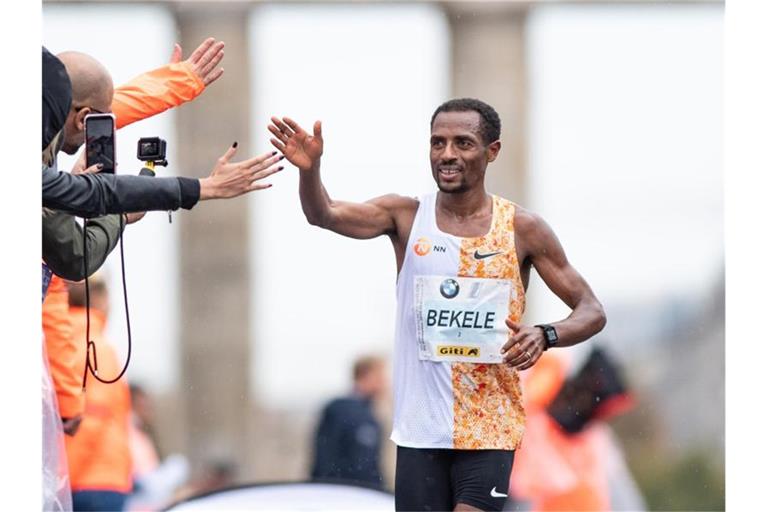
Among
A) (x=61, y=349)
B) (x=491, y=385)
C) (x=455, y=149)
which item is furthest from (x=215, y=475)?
(x=455, y=149)

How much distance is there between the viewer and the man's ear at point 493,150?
5199 mm

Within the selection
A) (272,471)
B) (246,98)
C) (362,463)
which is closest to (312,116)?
(246,98)

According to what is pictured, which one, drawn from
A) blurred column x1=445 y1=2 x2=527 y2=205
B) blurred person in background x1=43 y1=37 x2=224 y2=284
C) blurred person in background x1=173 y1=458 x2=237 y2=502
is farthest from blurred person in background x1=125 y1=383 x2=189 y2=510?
blurred person in background x1=43 y1=37 x2=224 y2=284

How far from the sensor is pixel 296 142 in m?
5.07

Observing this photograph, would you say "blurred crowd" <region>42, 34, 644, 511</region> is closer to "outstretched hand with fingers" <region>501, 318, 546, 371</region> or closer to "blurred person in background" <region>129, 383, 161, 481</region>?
"blurred person in background" <region>129, 383, 161, 481</region>

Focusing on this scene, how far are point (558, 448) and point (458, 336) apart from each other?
11.1ft

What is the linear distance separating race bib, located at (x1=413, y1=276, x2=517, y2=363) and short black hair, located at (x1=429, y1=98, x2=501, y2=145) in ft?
1.60

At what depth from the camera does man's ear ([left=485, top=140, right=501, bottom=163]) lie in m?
5.20

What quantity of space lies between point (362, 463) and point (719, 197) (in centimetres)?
401

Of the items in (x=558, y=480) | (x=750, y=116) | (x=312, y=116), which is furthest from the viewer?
(x=558, y=480)

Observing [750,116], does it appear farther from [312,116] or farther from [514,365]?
[312,116]

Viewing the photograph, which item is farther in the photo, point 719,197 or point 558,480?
point 719,197

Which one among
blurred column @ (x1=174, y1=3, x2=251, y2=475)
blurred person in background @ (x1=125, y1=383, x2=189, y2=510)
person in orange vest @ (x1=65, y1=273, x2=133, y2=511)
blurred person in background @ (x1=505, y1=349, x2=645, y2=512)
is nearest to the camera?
person in orange vest @ (x1=65, y1=273, x2=133, y2=511)

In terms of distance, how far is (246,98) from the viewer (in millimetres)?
7984
